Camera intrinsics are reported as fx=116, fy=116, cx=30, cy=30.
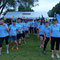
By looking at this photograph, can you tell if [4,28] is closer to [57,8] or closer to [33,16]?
[33,16]

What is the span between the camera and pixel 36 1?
1941 centimetres

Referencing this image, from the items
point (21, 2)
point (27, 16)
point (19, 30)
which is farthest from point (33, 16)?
point (19, 30)

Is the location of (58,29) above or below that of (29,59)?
above

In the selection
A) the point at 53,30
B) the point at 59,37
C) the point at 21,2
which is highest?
the point at 21,2

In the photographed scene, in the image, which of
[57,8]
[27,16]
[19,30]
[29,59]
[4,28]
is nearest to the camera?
[29,59]

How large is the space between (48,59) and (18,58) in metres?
1.37

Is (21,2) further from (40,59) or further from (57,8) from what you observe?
(57,8)

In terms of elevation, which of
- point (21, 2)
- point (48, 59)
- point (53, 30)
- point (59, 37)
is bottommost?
point (48, 59)

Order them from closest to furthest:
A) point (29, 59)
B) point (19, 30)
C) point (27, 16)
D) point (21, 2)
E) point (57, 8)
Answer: point (29, 59) < point (19, 30) < point (27, 16) < point (21, 2) < point (57, 8)

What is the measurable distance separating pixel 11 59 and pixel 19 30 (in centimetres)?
259

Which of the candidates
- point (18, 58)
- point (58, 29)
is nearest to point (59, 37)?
point (58, 29)

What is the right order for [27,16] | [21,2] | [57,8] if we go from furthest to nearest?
[57,8] < [21,2] < [27,16]

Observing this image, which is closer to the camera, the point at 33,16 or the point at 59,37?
the point at 59,37

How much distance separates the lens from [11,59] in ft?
17.2
